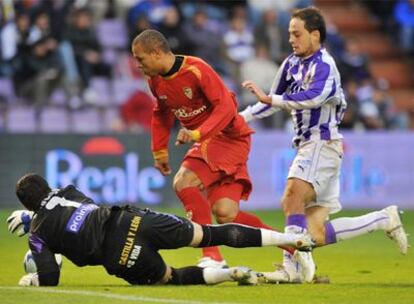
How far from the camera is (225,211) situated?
10.3 metres

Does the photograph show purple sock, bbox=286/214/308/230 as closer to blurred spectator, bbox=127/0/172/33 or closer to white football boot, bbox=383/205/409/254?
white football boot, bbox=383/205/409/254

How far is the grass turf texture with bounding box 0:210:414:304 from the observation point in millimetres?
8578

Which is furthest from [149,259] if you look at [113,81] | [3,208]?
[113,81]

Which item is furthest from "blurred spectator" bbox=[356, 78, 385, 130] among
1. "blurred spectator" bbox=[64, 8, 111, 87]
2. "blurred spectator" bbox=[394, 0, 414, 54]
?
"blurred spectator" bbox=[64, 8, 111, 87]

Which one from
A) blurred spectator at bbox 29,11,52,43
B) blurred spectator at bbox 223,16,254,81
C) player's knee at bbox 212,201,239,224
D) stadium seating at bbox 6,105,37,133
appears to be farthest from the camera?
blurred spectator at bbox 223,16,254,81

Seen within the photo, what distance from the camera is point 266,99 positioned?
981cm

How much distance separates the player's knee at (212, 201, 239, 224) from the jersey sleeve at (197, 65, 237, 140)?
723 mm

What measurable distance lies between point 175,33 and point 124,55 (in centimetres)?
101

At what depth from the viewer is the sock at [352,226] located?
1030cm

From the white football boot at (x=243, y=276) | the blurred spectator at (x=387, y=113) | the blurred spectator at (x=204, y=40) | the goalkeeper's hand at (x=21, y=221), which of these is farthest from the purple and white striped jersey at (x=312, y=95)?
the blurred spectator at (x=387, y=113)

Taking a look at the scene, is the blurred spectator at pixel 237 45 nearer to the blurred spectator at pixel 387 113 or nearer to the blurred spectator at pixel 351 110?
the blurred spectator at pixel 351 110

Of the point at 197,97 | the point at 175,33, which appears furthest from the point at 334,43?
the point at 197,97

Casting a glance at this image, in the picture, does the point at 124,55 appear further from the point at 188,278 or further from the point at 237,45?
the point at 188,278

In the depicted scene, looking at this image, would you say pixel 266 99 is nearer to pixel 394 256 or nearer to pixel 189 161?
pixel 189 161
